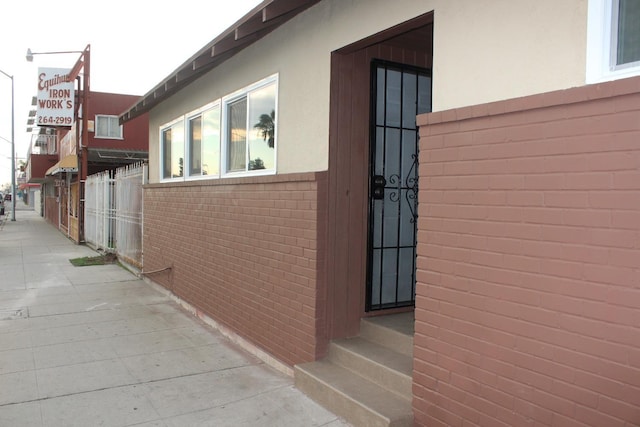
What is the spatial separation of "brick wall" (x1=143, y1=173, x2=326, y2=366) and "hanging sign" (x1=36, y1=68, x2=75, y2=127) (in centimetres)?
1150

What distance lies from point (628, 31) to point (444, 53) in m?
1.15

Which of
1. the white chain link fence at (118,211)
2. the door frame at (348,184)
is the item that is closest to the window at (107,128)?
the white chain link fence at (118,211)

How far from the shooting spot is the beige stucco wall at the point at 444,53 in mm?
2750

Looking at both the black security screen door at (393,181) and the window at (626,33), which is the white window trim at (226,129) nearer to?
the black security screen door at (393,181)

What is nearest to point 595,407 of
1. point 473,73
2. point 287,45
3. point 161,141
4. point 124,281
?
point 473,73

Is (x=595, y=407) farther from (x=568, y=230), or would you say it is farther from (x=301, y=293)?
(x=301, y=293)

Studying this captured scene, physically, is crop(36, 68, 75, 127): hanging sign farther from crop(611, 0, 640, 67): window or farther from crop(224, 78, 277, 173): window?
crop(611, 0, 640, 67): window

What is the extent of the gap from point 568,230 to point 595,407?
0.89 meters

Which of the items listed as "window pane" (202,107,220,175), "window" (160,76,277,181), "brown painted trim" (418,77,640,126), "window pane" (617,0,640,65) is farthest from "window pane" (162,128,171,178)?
"window pane" (617,0,640,65)

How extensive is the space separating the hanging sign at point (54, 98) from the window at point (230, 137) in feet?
34.4

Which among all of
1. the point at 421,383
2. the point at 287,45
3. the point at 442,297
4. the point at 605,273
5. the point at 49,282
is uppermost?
the point at 287,45

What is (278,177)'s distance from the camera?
204 inches

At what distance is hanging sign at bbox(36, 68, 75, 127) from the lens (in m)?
17.4

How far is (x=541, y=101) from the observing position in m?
2.73
